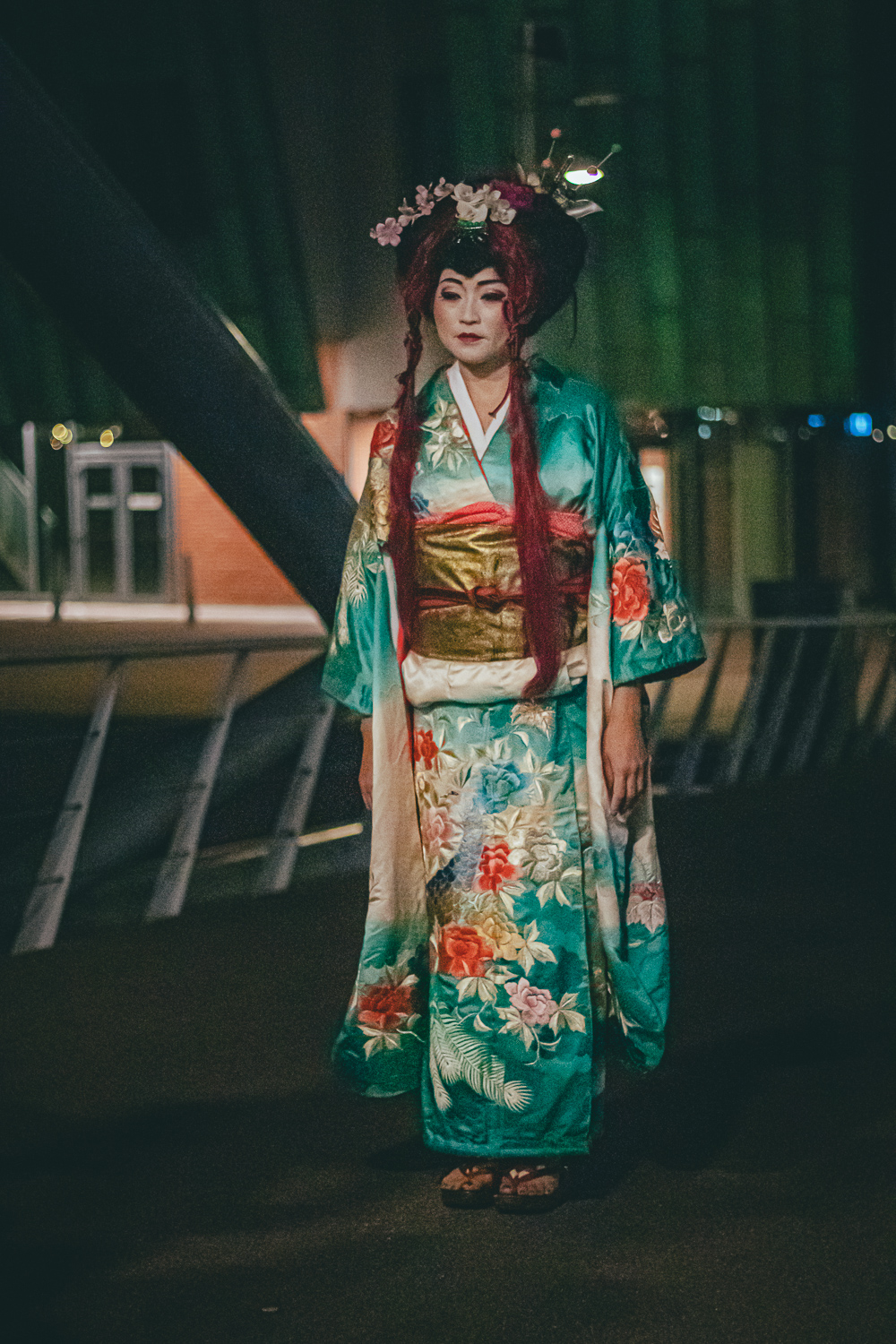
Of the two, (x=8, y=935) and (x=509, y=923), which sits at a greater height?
(x=509, y=923)

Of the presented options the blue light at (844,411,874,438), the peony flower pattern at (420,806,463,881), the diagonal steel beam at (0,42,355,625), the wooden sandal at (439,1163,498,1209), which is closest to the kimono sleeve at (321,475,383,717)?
the peony flower pattern at (420,806,463,881)

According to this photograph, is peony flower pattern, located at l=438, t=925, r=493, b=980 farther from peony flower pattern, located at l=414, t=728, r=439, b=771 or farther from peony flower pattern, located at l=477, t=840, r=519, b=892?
peony flower pattern, located at l=414, t=728, r=439, b=771

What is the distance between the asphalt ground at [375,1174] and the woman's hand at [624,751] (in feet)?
2.32

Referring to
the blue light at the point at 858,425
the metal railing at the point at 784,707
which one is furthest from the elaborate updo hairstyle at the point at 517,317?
the blue light at the point at 858,425

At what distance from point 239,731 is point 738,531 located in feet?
55.5

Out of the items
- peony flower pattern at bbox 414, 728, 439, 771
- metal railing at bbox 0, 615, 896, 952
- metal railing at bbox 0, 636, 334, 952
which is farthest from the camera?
metal railing at bbox 0, 615, 896, 952

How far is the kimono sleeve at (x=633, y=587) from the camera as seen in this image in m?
2.59

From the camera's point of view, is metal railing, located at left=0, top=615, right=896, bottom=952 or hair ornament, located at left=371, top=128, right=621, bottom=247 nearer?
hair ornament, located at left=371, top=128, right=621, bottom=247

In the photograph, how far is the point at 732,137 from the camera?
12.7m

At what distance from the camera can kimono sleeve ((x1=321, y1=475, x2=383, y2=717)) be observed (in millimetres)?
2697

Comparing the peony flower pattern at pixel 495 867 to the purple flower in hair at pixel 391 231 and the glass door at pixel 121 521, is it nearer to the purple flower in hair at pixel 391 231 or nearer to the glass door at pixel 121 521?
the purple flower in hair at pixel 391 231

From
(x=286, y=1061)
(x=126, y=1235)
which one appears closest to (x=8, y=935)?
(x=286, y=1061)

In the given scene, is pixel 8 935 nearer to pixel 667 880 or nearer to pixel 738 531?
pixel 667 880

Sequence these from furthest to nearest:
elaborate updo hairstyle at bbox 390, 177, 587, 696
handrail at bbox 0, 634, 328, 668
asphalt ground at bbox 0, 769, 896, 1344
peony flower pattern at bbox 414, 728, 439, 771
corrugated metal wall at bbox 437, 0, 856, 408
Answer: corrugated metal wall at bbox 437, 0, 856, 408 < handrail at bbox 0, 634, 328, 668 < peony flower pattern at bbox 414, 728, 439, 771 < elaborate updo hairstyle at bbox 390, 177, 587, 696 < asphalt ground at bbox 0, 769, 896, 1344
